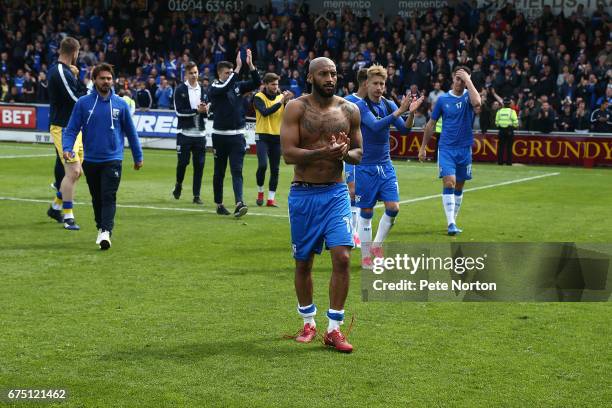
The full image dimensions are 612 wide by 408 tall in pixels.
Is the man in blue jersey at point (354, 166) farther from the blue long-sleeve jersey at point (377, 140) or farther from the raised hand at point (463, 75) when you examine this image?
the raised hand at point (463, 75)

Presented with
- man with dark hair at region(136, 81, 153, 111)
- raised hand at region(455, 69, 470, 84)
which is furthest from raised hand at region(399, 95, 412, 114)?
man with dark hair at region(136, 81, 153, 111)

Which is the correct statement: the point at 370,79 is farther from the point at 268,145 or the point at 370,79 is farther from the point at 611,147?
the point at 611,147

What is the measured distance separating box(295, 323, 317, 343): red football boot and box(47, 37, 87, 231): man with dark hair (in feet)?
22.4

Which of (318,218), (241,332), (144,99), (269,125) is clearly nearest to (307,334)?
(241,332)

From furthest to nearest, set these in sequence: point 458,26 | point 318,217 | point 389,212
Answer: point 458,26, point 389,212, point 318,217

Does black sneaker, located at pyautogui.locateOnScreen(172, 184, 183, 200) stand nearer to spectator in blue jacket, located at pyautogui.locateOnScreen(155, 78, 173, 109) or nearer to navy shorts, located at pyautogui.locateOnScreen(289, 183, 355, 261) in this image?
navy shorts, located at pyautogui.locateOnScreen(289, 183, 355, 261)

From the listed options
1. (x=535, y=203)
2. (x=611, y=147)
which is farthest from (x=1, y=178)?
(x=611, y=147)

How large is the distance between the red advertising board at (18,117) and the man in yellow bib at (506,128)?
1654 centimetres

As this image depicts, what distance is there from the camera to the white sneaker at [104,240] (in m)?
12.4

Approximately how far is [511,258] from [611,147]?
17875mm

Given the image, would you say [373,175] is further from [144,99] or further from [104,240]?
[144,99]

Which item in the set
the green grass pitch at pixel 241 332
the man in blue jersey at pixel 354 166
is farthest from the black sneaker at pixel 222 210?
the man in blue jersey at pixel 354 166

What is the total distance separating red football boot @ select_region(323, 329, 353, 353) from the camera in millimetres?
7609

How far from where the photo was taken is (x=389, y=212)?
38.8 feet
